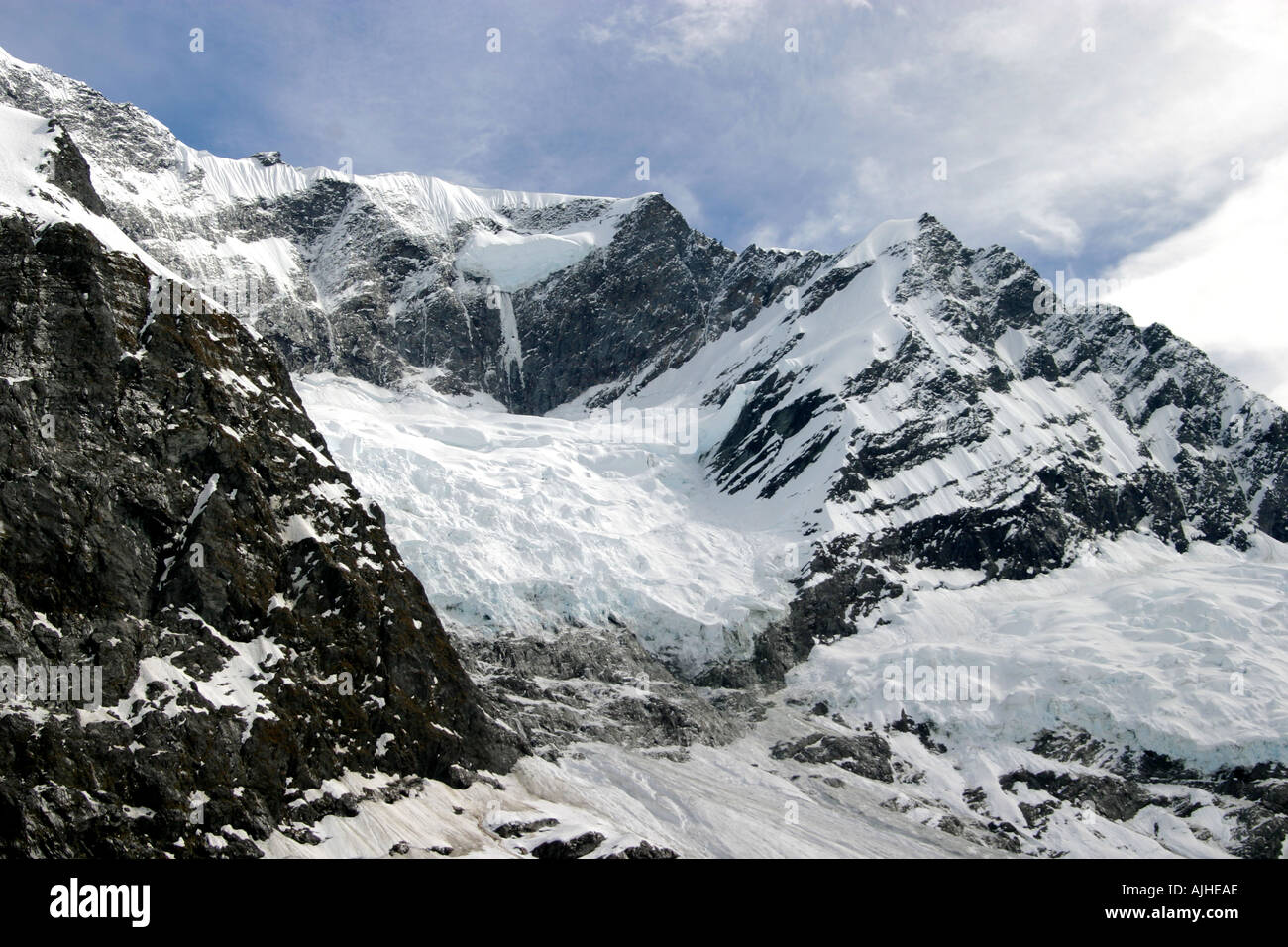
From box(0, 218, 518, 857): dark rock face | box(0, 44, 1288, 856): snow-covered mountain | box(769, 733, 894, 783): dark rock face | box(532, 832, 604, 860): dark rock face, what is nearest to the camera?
box(0, 218, 518, 857): dark rock face

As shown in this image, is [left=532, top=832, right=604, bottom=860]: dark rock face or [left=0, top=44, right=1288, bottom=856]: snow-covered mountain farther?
[left=0, top=44, right=1288, bottom=856]: snow-covered mountain

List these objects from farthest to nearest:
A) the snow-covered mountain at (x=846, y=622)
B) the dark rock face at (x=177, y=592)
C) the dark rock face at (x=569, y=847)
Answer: the snow-covered mountain at (x=846, y=622) < the dark rock face at (x=569, y=847) < the dark rock face at (x=177, y=592)

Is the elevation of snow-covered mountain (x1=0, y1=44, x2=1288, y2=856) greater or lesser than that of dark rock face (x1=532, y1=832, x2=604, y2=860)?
greater

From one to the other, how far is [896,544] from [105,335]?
355ft

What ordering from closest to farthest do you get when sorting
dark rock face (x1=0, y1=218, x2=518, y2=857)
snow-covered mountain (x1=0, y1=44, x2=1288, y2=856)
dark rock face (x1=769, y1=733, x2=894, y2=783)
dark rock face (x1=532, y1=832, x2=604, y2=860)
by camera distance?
1. dark rock face (x1=0, y1=218, x2=518, y2=857)
2. dark rock face (x1=532, y1=832, x2=604, y2=860)
3. snow-covered mountain (x1=0, y1=44, x2=1288, y2=856)
4. dark rock face (x1=769, y1=733, x2=894, y2=783)

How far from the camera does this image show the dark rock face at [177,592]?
83.7 metres

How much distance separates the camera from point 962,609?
164 m

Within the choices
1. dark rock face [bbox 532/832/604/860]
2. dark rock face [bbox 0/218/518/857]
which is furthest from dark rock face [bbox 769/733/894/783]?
dark rock face [bbox 532/832/604/860]

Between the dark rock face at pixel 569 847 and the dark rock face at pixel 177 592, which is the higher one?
the dark rock face at pixel 177 592

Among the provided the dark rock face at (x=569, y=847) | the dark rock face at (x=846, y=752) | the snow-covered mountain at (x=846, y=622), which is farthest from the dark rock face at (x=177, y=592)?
the dark rock face at (x=846, y=752)

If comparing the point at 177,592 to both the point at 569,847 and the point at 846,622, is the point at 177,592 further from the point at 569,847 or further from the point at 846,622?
the point at 846,622

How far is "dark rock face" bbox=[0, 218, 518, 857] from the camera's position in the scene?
83.7 m

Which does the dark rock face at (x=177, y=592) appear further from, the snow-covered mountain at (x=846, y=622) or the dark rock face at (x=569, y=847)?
the dark rock face at (x=569, y=847)

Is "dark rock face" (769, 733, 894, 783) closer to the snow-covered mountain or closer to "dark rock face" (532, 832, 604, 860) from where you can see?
the snow-covered mountain
